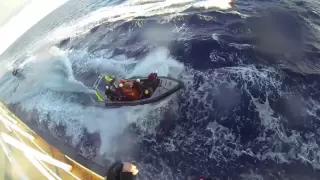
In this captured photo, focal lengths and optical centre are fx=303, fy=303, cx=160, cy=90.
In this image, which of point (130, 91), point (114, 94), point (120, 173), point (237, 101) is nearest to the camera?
point (120, 173)

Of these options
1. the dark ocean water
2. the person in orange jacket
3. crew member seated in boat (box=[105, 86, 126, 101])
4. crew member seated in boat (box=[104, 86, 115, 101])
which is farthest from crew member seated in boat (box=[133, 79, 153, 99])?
the person in orange jacket

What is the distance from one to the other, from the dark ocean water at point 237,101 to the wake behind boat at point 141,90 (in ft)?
2.76

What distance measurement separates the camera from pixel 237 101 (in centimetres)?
1719

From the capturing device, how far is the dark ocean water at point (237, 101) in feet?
47.4

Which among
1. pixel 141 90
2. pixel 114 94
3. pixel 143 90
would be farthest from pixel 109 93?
pixel 143 90

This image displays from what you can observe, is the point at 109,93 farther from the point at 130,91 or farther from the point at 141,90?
the point at 141,90

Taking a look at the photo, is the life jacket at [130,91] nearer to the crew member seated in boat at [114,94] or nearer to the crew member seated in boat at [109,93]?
the crew member seated in boat at [114,94]

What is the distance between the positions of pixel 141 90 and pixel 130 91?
693 mm

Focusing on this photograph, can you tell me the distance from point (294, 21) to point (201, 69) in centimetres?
836

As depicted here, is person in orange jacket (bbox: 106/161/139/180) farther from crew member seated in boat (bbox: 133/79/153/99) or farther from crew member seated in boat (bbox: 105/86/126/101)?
crew member seated in boat (bbox: 105/86/126/101)

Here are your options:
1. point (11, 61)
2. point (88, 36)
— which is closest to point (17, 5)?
point (11, 61)

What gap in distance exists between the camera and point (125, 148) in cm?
1678

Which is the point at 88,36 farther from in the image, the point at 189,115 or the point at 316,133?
the point at 316,133

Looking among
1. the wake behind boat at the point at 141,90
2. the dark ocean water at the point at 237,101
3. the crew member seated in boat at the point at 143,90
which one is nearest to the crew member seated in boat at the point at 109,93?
the wake behind boat at the point at 141,90
